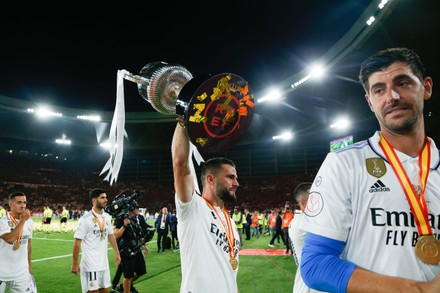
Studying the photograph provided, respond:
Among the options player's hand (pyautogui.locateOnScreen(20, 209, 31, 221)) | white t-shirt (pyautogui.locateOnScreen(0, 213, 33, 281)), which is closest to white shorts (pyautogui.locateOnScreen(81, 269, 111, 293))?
white t-shirt (pyautogui.locateOnScreen(0, 213, 33, 281))

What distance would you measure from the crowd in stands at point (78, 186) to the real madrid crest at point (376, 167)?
109ft

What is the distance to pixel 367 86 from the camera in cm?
145

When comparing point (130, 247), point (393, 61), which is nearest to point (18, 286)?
point (130, 247)

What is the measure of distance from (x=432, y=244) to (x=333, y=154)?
479mm

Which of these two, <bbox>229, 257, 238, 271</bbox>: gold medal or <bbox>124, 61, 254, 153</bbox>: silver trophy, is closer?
<bbox>124, 61, 254, 153</bbox>: silver trophy

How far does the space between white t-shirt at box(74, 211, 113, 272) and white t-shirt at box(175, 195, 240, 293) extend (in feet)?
12.0

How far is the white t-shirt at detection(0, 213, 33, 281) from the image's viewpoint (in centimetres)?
517

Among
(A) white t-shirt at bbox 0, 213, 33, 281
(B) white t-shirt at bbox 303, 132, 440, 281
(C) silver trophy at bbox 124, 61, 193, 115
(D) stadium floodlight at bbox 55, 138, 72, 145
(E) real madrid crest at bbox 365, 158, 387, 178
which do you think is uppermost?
(D) stadium floodlight at bbox 55, 138, 72, 145

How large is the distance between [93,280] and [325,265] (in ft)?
18.6

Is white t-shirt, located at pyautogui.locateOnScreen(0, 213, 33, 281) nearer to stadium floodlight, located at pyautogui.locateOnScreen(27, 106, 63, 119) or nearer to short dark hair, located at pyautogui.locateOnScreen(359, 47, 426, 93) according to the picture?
short dark hair, located at pyautogui.locateOnScreen(359, 47, 426, 93)

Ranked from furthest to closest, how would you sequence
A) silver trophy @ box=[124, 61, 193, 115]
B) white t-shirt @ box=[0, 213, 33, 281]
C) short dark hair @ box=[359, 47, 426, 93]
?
white t-shirt @ box=[0, 213, 33, 281]
silver trophy @ box=[124, 61, 193, 115]
short dark hair @ box=[359, 47, 426, 93]

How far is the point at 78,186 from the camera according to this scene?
4350 cm

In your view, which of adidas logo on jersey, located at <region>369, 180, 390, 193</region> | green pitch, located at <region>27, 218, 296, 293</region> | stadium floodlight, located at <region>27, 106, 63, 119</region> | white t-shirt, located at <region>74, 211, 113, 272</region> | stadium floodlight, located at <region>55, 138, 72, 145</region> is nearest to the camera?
adidas logo on jersey, located at <region>369, 180, 390, 193</region>

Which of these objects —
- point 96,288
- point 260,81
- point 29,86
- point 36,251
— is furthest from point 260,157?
point 96,288
